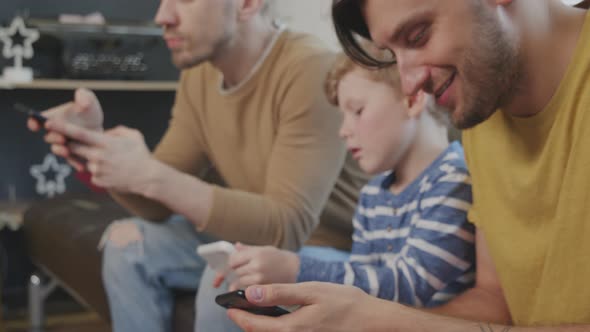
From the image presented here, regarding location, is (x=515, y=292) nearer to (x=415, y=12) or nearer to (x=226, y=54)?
(x=415, y=12)

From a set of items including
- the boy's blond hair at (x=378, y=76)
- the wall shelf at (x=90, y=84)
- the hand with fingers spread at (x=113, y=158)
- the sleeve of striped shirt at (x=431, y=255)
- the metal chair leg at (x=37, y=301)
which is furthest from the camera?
the wall shelf at (x=90, y=84)

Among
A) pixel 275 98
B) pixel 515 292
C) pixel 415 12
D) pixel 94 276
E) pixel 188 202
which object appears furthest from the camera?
pixel 94 276

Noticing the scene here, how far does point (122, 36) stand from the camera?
329 centimetres

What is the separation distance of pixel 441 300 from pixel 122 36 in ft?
7.44

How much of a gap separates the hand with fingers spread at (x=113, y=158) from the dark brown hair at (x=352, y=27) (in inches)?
24.0

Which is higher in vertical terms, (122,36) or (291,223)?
(122,36)

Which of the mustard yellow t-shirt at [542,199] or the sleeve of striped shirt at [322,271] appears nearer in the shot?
the mustard yellow t-shirt at [542,199]

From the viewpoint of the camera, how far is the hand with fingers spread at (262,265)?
1.39 m

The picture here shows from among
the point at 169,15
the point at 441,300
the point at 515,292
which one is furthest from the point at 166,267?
the point at 515,292

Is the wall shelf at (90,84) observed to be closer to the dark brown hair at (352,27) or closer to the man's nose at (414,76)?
the dark brown hair at (352,27)

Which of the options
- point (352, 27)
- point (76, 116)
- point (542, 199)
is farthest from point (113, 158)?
point (542, 199)

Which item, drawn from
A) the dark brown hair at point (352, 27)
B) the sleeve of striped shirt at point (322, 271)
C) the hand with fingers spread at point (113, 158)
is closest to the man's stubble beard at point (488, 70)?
the dark brown hair at point (352, 27)

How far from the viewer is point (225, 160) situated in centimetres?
199

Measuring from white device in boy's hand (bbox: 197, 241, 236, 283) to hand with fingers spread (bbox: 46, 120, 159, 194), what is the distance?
30cm
